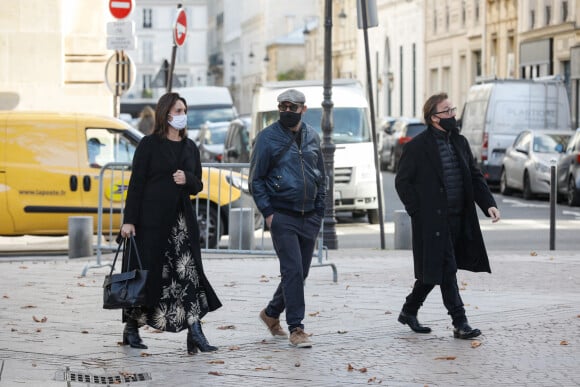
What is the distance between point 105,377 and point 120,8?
15.5 metres

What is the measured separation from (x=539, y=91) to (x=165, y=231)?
27626 millimetres

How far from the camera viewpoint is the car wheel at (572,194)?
28.5m

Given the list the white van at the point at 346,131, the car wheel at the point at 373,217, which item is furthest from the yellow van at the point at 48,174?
the car wheel at the point at 373,217

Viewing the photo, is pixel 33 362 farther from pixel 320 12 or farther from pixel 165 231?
pixel 320 12

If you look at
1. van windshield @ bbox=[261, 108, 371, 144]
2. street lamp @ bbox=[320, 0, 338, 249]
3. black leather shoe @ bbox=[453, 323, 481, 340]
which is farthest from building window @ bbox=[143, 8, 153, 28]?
black leather shoe @ bbox=[453, 323, 481, 340]

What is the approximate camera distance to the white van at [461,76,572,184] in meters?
36.1

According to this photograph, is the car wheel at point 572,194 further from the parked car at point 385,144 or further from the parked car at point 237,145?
the parked car at point 385,144

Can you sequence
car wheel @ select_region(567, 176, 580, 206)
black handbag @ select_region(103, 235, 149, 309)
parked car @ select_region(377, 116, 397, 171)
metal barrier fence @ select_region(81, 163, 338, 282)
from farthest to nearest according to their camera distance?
parked car @ select_region(377, 116, 397, 171)
car wheel @ select_region(567, 176, 580, 206)
metal barrier fence @ select_region(81, 163, 338, 282)
black handbag @ select_region(103, 235, 149, 309)

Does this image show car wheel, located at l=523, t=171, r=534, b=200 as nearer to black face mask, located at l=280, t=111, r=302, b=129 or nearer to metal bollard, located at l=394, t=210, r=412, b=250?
metal bollard, located at l=394, t=210, r=412, b=250

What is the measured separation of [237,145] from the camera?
105ft

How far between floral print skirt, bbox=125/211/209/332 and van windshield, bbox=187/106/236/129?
3824 centimetres

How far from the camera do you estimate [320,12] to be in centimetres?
9962

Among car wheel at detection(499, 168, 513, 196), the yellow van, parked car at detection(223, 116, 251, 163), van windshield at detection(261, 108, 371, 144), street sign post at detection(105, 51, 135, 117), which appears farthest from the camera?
car wheel at detection(499, 168, 513, 196)

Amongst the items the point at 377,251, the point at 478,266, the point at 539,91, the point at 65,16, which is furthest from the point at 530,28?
the point at 478,266
